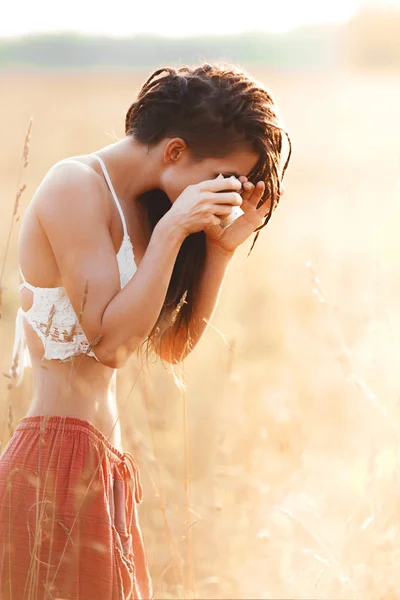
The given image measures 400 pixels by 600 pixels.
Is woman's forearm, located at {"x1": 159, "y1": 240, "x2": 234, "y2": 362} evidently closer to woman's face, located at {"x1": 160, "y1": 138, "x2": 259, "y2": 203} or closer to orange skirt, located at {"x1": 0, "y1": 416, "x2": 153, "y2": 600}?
woman's face, located at {"x1": 160, "y1": 138, "x2": 259, "y2": 203}

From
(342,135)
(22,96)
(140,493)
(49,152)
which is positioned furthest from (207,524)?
(22,96)

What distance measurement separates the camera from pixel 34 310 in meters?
2.03

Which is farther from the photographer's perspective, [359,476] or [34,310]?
[359,476]

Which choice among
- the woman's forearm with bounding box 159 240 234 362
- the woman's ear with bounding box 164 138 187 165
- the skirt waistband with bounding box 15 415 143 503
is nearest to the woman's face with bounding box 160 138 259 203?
the woman's ear with bounding box 164 138 187 165

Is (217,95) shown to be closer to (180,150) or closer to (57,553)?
(180,150)

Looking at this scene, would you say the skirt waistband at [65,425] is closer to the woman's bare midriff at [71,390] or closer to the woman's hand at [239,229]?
the woman's bare midriff at [71,390]

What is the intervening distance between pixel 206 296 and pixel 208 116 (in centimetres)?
53

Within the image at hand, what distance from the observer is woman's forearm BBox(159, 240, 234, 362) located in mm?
2445

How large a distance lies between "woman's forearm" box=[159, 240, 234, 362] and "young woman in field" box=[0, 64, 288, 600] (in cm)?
18

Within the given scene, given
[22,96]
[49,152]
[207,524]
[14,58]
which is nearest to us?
[207,524]

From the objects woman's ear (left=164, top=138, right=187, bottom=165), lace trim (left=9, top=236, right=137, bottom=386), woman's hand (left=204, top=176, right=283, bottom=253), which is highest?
woman's ear (left=164, top=138, right=187, bottom=165)

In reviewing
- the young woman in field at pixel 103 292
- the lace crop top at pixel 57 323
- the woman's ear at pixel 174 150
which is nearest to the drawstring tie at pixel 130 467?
the young woman in field at pixel 103 292

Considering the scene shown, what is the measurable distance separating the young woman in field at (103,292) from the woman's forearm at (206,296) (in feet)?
0.60

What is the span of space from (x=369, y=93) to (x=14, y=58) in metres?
13.4
